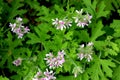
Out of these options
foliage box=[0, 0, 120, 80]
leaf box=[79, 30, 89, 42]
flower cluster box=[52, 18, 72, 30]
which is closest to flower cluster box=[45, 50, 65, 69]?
foliage box=[0, 0, 120, 80]

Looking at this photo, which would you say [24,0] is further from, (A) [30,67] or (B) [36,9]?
(A) [30,67]

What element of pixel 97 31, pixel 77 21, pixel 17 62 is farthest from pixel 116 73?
pixel 17 62

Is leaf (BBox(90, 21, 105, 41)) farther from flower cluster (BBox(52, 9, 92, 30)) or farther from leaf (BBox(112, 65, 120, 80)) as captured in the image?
leaf (BBox(112, 65, 120, 80))

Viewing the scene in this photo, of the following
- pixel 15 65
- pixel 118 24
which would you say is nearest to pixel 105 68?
pixel 118 24

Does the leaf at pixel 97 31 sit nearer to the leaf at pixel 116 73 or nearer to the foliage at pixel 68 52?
the foliage at pixel 68 52


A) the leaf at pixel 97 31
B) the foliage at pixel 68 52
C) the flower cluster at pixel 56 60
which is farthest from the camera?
the leaf at pixel 97 31

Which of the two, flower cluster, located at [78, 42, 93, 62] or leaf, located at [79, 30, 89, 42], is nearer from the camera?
flower cluster, located at [78, 42, 93, 62]

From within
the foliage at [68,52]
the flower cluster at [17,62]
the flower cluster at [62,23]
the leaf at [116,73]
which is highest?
the flower cluster at [62,23]

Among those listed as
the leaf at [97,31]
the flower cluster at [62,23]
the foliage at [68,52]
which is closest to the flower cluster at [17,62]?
the foliage at [68,52]

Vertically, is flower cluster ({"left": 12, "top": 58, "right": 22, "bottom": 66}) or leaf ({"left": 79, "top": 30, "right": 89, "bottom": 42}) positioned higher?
leaf ({"left": 79, "top": 30, "right": 89, "bottom": 42})

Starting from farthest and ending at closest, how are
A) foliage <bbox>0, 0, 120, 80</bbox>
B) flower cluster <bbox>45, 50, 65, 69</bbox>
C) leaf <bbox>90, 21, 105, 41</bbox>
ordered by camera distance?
leaf <bbox>90, 21, 105, 41</bbox>, foliage <bbox>0, 0, 120, 80</bbox>, flower cluster <bbox>45, 50, 65, 69</bbox>

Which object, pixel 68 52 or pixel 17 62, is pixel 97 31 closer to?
pixel 68 52

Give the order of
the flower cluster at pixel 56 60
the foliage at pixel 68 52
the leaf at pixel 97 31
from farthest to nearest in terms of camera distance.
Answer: the leaf at pixel 97 31 < the foliage at pixel 68 52 < the flower cluster at pixel 56 60
